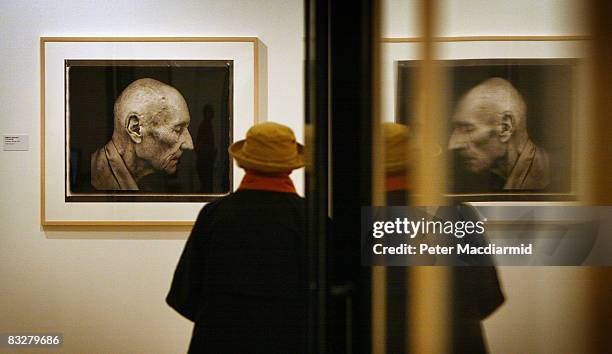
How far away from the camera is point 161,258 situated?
1.32 meters

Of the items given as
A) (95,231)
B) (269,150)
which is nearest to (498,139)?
(269,150)

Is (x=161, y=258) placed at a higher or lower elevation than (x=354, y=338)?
higher

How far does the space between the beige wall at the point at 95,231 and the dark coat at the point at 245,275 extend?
4cm

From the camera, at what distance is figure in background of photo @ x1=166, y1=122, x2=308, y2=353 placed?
132cm

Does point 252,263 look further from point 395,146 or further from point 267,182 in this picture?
point 395,146

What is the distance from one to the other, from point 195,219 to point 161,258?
0.10 m

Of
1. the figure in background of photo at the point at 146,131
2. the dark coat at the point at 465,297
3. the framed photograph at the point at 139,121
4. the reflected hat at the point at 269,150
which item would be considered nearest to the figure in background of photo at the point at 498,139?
the dark coat at the point at 465,297

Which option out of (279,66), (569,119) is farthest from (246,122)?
(569,119)

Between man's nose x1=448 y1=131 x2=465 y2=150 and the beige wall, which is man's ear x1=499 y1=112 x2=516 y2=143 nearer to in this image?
man's nose x1=448 y1=131 x2=465 y2=150

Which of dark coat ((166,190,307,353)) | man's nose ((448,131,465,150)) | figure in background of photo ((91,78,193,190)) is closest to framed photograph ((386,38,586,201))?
man's nose ((448,131,465,150))

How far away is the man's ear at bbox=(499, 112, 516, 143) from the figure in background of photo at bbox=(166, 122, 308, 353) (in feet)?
1.28

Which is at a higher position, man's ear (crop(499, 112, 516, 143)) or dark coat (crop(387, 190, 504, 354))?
man's ear (crop(499, 112, 516, 143))

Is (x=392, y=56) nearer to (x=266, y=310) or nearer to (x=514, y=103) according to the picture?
(x=514, y=103)

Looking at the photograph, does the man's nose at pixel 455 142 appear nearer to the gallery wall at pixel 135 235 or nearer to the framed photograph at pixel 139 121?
the gallery wall at pixel 135 235
